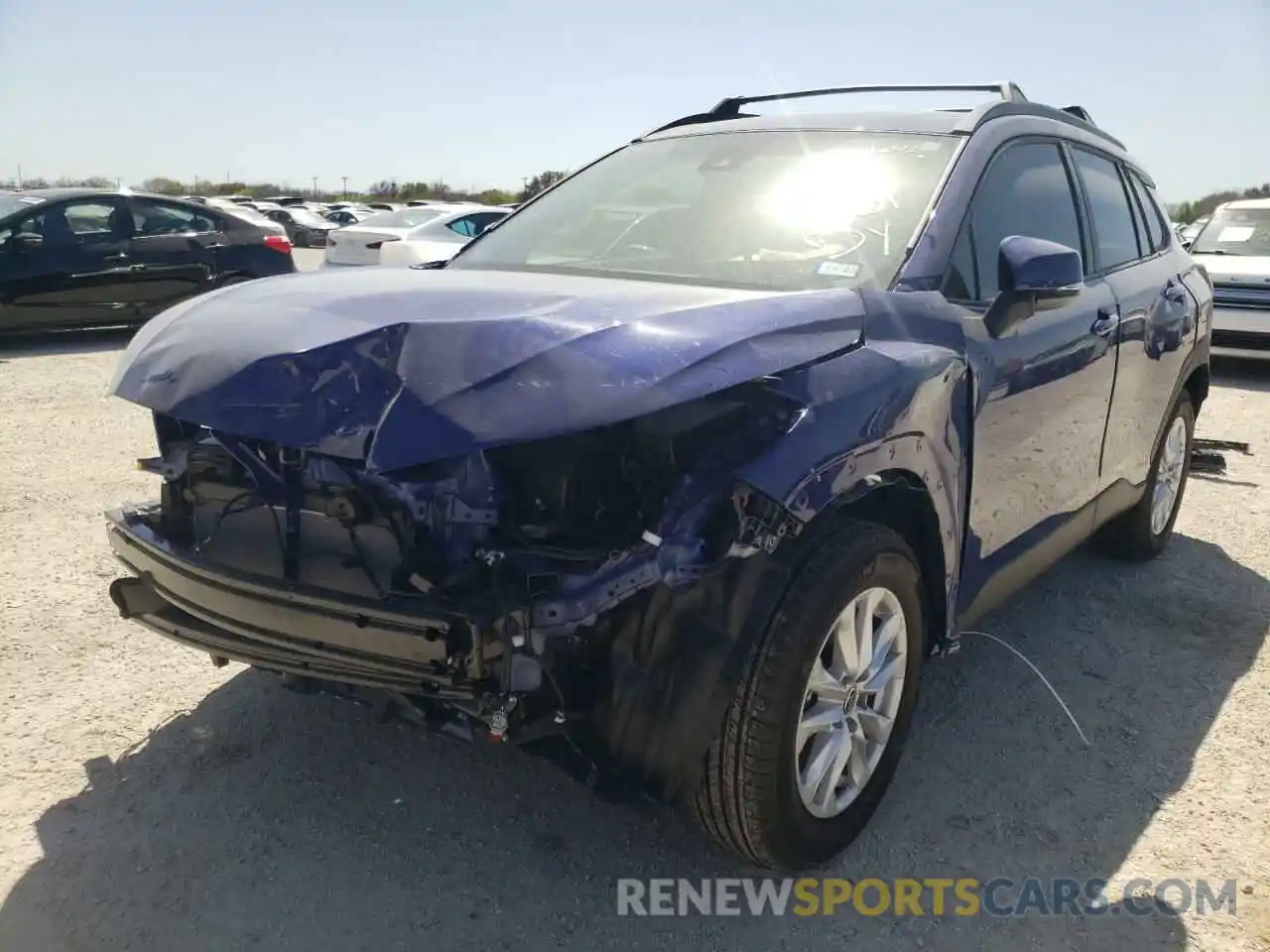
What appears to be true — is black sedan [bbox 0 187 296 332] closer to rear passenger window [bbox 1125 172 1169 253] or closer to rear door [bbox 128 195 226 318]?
rear door [bbox 128 195 226 318]

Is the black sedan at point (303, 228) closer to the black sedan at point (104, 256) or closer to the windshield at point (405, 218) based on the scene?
the windshield at point (405, 218)

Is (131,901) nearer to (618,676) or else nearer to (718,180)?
(618,676)

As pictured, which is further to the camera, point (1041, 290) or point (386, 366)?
point (1041, 290)

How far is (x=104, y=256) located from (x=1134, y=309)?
30.9 ft

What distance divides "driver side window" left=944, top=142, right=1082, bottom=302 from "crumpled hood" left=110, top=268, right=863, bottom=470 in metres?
0.68

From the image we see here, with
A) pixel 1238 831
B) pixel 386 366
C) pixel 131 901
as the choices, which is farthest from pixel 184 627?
pixel 1238 831

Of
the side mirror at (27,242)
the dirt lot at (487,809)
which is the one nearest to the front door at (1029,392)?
the dirt lot at (487,809)

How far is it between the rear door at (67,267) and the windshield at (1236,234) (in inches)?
438

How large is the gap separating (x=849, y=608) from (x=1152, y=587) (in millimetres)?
2814

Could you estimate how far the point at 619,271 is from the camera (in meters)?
3.04

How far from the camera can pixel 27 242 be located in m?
9.65

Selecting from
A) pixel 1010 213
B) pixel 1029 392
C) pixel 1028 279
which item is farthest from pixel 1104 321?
pixel 1028 279

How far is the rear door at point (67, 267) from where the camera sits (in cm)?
962

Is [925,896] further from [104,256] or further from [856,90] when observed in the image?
[104,256]
